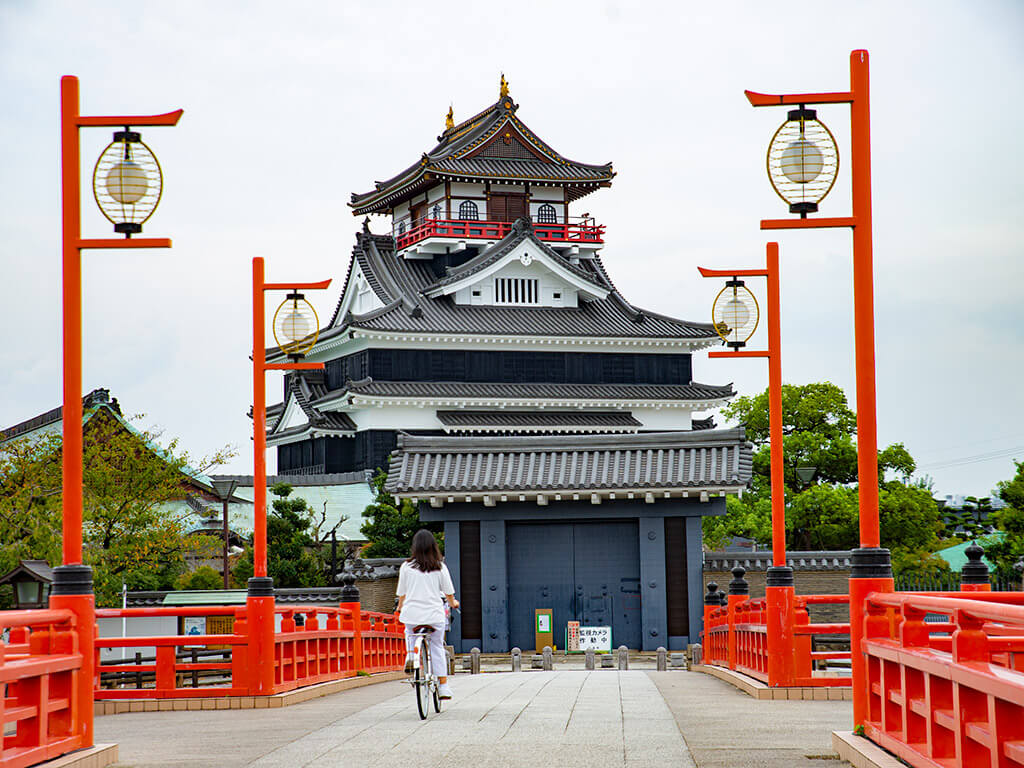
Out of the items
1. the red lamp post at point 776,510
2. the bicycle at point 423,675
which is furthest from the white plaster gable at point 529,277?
the bicycle at point 423,675

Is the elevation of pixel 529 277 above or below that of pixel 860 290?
above

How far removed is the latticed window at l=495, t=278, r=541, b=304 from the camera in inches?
2248

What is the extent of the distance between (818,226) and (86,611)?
5982 mm

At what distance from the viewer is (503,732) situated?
10.4 m

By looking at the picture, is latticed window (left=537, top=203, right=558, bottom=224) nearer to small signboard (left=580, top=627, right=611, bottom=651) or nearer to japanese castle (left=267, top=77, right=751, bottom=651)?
japanese castle (left=267, top=77, right=751, bottom=651)

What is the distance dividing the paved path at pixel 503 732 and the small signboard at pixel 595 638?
1143cm

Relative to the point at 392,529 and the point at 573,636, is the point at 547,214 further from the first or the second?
the point at 573,636

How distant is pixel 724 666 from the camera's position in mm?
19906

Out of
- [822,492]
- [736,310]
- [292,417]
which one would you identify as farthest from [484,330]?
[736,310]

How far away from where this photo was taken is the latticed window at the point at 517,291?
187 ft

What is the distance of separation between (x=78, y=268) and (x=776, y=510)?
30.6 ft

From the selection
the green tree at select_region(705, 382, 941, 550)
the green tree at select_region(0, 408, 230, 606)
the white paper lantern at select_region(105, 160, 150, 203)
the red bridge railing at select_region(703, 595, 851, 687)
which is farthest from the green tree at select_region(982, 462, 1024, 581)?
the white paper lantern at select_region(105, 160, 150, 203)

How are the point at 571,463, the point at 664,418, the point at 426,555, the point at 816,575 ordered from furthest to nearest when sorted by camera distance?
the point at 664,418 < the point at 816,575 < the point at 571,463 < the point at 426,555

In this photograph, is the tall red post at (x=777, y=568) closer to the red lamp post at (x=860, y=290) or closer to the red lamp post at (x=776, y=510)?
the red lamp post at (x=776, y=510)
